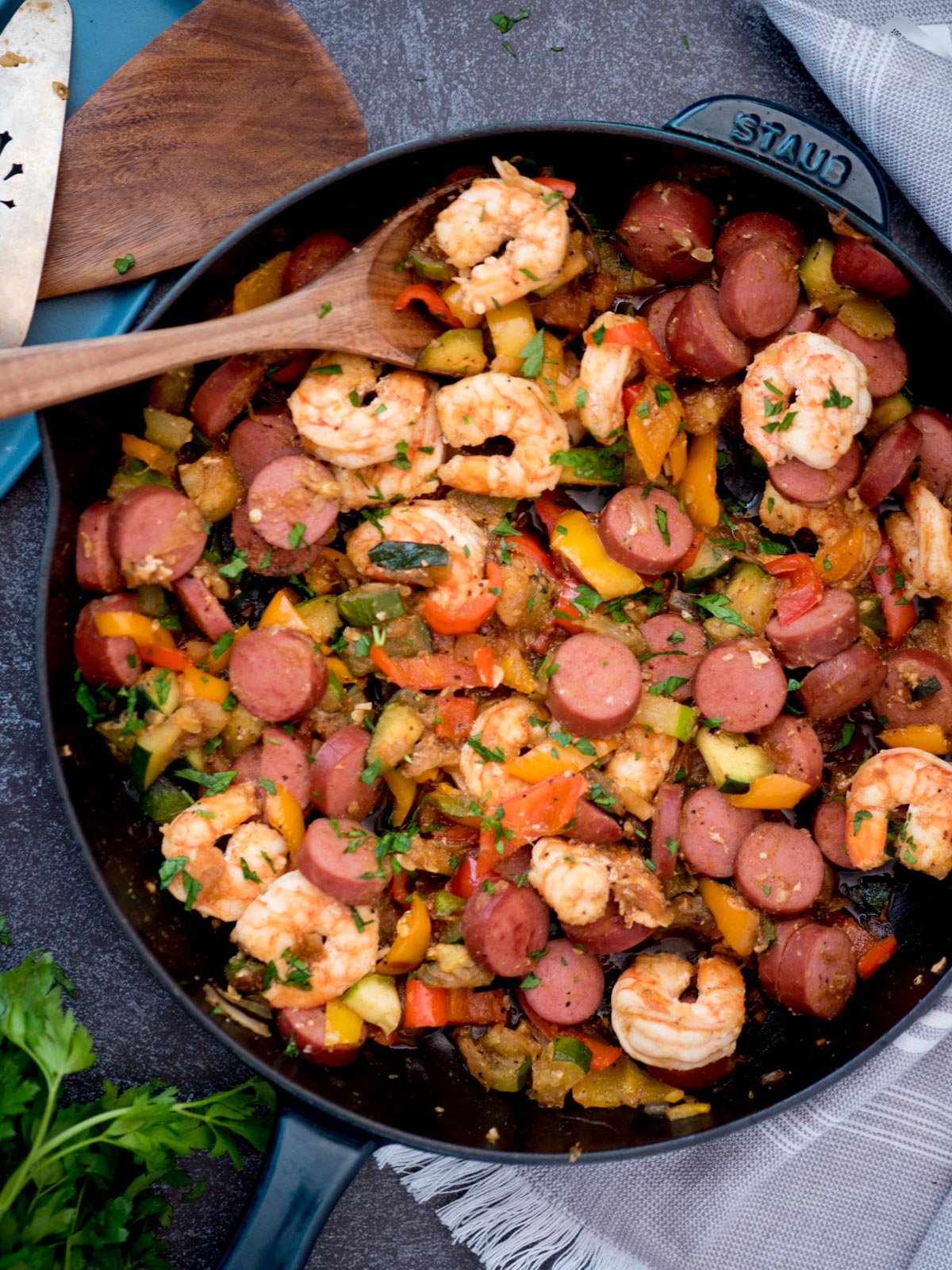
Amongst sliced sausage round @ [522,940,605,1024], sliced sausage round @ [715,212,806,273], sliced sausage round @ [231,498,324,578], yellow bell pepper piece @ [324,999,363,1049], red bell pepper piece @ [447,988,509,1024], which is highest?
sliced sausage round @ [715,212,806,273]

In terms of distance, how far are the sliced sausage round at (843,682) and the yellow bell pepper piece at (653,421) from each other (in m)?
0.78

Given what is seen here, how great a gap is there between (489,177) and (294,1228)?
9.65 ft

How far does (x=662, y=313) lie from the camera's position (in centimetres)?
322

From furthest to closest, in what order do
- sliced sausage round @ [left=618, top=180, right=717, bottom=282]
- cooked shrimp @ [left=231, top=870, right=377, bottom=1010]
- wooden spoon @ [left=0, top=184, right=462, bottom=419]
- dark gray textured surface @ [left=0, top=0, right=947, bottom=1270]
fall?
dark gray textured surface @ [left=0, top=0, right=947, bottom=1270]
sliced sausage round @ [left=618, top=180, right=717, bottom=282]
cooked shrimp @ [left=231, top=870, right=377, bottom=1010]
wooden spoon @ [left=0, top=184, right=462, bottom=419]

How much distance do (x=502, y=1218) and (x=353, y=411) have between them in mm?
2524

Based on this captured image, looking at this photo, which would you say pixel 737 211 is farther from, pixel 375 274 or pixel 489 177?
pixel 375 274

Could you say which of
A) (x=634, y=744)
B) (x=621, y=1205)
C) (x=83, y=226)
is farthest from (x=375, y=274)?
(x=621, y=1205)

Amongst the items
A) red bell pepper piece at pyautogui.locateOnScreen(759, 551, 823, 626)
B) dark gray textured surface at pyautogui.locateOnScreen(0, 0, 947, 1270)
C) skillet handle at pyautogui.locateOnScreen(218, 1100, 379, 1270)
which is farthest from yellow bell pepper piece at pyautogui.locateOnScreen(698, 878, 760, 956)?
dark gray textured surface at pyautogui.locateOnScreen(0, 0, 947, 1270)

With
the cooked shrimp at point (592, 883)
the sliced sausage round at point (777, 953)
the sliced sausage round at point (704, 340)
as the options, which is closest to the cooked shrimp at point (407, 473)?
the sliced sausage round at point (704, 340)

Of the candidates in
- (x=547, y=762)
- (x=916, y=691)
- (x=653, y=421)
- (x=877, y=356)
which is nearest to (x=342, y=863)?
(x=547, y=762)

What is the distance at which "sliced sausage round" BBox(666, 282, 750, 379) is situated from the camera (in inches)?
121

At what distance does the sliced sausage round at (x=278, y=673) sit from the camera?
2.97 m

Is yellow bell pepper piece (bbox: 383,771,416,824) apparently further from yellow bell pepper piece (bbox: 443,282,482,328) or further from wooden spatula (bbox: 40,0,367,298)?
Answer: wooden spatula (bbox: 40,0,367,298)

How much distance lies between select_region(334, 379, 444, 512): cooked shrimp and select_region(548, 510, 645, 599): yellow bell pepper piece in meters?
0.42
